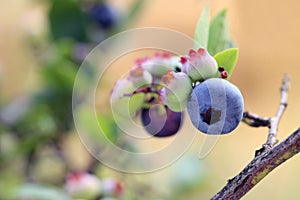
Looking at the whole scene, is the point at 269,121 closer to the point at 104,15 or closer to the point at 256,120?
the point at 256,120

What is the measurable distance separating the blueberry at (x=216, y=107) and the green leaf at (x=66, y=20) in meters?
0.83

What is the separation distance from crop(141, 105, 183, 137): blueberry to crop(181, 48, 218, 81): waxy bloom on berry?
0.05 m

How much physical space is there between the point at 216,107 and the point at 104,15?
87cm

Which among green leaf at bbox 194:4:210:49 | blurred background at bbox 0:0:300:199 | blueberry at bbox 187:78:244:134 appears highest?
blurred background at bbox 0:0:300:199

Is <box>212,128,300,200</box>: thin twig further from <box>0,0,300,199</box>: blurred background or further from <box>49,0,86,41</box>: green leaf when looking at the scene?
<box>49,0,86,41</box>: green leaf

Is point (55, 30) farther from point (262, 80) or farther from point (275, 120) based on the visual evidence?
point (262, 80)

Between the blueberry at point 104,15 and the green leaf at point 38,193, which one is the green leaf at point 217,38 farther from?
the blueberry at point 104,15

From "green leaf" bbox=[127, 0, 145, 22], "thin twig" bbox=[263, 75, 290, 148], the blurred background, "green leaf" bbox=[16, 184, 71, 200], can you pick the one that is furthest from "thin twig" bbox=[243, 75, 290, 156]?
"green leaf" bbox=[127, 0, 145, 22]

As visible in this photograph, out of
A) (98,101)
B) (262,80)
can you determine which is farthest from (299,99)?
(98,101)

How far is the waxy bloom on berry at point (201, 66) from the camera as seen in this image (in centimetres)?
40

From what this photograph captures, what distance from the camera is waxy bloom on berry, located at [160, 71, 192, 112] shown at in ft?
1.33

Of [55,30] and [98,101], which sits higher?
[55,30]

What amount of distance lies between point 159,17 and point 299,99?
69cm

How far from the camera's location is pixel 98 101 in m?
1.22
